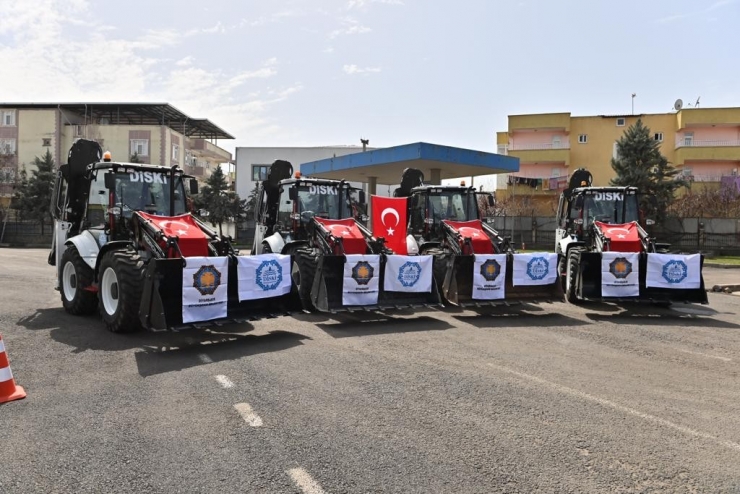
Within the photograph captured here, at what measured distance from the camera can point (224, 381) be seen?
19.7ft

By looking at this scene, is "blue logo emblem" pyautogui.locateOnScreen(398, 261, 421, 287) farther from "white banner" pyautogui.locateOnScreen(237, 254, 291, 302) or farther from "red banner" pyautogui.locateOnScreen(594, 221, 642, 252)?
"red banner" pyautogui.locateOnScreen(594, 221, 642, 252)

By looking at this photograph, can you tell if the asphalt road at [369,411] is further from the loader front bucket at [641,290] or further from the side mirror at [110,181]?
the side mirror at [110,181]

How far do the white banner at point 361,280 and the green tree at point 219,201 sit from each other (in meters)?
35.2

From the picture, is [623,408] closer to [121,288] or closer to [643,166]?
[121,288]

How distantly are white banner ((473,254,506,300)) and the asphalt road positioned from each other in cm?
170

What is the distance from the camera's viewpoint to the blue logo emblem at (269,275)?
8.46 m

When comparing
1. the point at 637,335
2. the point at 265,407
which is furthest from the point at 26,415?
the point at 637,335

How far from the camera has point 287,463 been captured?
13.1 ft

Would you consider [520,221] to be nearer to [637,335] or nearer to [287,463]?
[637,335]

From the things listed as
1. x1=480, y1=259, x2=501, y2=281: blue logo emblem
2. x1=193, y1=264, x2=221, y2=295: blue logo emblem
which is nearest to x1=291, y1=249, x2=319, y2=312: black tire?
x1=193, y1=264, x2=221, y2=295: blue logo emblem

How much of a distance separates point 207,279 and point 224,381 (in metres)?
2.17

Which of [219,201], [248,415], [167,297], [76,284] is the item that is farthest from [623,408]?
[219,201]

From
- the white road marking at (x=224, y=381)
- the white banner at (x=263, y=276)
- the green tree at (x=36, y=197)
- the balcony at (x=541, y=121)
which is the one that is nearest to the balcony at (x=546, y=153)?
the balcony at (x=541, y=121)

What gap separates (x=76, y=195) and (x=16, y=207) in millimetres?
38432
